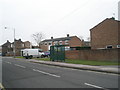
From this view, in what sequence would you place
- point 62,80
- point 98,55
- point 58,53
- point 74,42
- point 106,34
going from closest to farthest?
point 62,80
point 98,55
point 58,53
point 106,34
point 74,42

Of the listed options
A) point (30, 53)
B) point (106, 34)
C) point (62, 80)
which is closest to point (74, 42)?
point (30, 53)

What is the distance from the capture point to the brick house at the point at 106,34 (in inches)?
1416

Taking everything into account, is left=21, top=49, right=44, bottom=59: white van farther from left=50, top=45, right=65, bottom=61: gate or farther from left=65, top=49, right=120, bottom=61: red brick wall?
left=50, top=45, right=65, bottom=61: gate

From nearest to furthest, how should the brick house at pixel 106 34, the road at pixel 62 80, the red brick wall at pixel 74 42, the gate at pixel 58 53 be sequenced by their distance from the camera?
the road at pixel 62 80
the gate at pixel 58 53
the brick house at pixel 106 34
the red brick wall at pixel 74 42

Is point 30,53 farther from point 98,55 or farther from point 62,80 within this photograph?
point 62,80

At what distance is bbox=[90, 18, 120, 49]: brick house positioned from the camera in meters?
36.0

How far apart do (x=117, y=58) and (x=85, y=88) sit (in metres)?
17.4

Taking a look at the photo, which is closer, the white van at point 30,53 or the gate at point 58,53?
the gate at point 58,53

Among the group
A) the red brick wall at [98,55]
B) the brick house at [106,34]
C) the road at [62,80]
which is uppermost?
the brick house at [106,34]

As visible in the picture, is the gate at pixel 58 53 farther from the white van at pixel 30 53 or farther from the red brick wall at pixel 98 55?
the white van at pixel 30 53

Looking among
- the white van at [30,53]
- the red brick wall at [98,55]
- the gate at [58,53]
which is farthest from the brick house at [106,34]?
the white van at [30,53]

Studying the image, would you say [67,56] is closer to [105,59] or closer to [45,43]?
[105,59]

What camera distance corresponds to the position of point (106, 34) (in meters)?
38.0

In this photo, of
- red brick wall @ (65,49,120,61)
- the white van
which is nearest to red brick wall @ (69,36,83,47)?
the white van
